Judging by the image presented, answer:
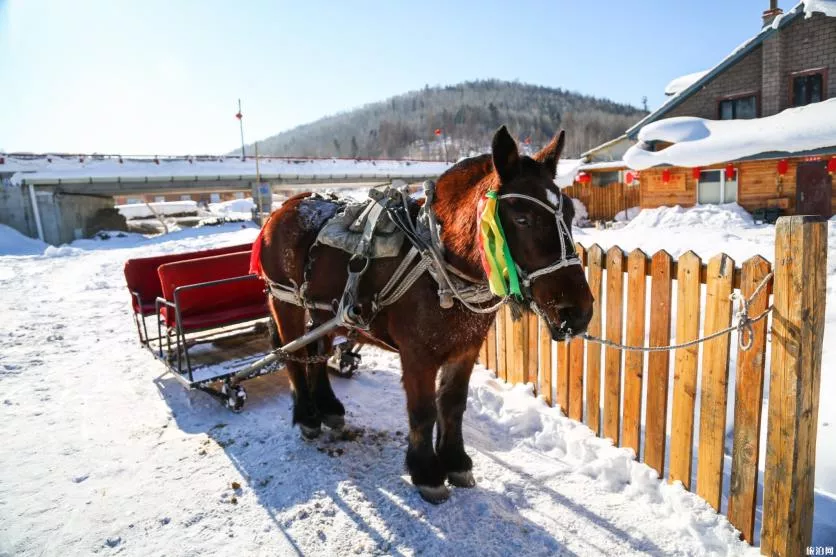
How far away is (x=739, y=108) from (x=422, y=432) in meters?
23.3

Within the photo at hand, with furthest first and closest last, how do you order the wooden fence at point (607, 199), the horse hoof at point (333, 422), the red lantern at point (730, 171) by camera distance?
1. the wooden fence at point (607, 199)
2. the red lantern at point (730, 171)
3. the horse hoof at point (333, 422)

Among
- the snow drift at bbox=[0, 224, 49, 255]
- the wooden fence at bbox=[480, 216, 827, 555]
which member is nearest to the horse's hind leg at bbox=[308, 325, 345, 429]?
the wooden fence at bbox=[480, 216, 827, 555]

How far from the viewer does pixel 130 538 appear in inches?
116

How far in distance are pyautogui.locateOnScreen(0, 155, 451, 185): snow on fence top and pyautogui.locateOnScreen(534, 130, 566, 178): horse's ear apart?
31.4 m

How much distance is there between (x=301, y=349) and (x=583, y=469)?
2.50 metres

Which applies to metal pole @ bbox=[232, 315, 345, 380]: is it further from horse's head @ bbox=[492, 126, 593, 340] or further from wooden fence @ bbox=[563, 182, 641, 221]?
wooden fence @ bbox=[563, 182, 641, 221]

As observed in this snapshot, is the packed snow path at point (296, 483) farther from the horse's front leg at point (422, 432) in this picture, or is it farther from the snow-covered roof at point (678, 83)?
the snow-covered roof at point (678, 83)

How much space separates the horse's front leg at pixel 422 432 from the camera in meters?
3.01

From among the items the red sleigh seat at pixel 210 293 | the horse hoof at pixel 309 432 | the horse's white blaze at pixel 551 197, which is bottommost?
the horse hoof at pixel 309 432

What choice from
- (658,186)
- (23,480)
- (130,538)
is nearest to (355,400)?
(130,538)

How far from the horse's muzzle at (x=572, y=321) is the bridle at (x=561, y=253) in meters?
0.19

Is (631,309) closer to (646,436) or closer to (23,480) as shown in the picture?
(646,436)

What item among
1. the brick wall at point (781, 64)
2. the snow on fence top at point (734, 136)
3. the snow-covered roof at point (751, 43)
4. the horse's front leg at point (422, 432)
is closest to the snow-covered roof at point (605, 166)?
the snow-covered roof at point (751, 43)

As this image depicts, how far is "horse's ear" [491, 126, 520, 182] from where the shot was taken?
237cm
